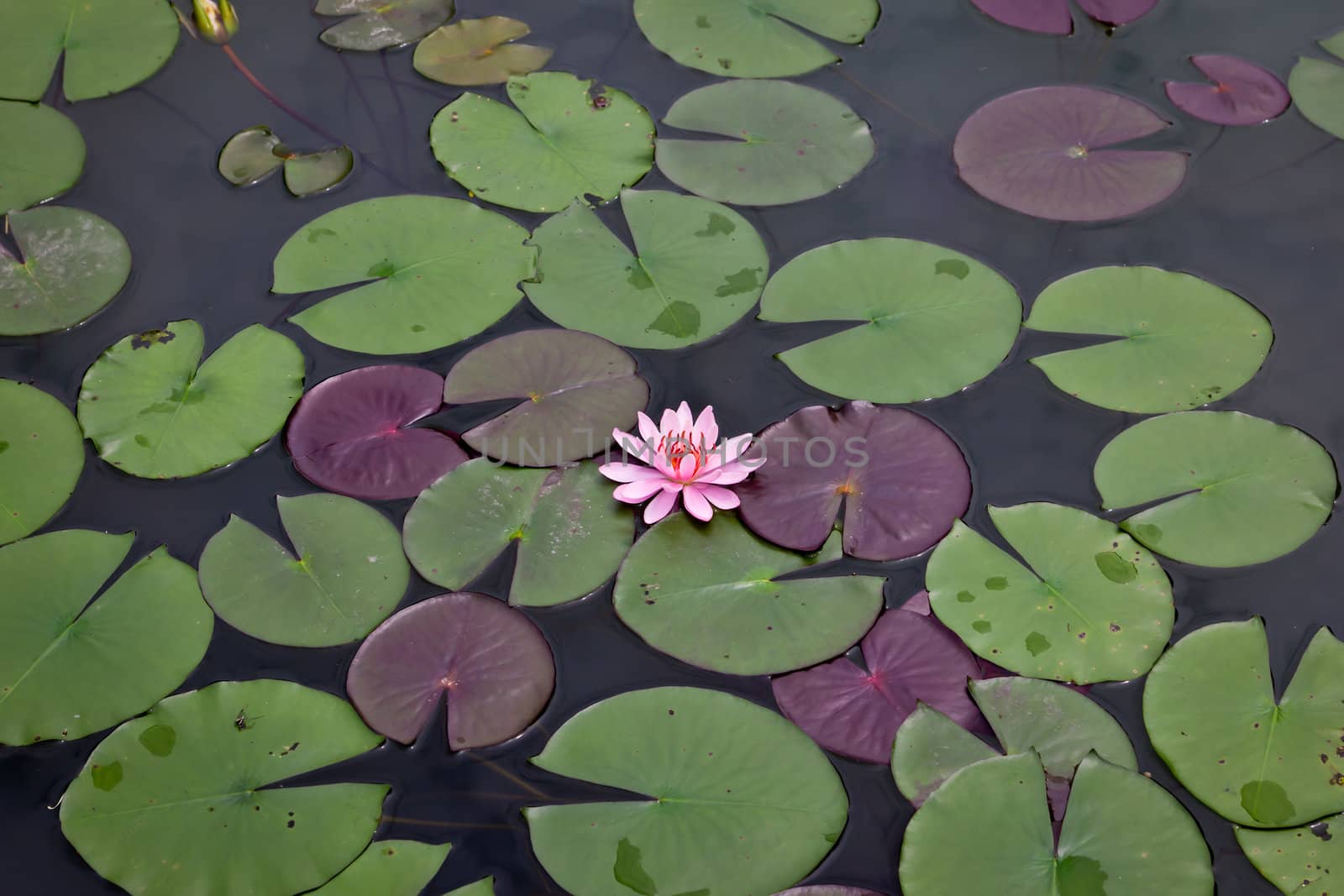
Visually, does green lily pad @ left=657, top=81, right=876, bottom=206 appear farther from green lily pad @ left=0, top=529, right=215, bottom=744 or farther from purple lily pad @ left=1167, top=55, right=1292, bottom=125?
green lily pad @ left=0, top=529, right=215, bottom=744

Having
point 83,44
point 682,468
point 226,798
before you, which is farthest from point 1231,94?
point 83,44

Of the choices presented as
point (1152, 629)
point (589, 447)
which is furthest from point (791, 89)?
point (1152, 629)

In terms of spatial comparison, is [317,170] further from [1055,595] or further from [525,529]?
[1055,595]

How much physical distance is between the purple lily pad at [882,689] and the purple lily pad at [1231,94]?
235cm

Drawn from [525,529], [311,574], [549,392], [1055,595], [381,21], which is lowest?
[311,574]

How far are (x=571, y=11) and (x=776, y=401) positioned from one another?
6.59 feet

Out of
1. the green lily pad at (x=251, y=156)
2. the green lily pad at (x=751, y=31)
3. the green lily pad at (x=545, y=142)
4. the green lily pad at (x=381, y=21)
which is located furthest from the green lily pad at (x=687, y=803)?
the green lily pad at (x=381, y=21)

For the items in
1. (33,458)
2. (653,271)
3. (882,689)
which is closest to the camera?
(882,689)

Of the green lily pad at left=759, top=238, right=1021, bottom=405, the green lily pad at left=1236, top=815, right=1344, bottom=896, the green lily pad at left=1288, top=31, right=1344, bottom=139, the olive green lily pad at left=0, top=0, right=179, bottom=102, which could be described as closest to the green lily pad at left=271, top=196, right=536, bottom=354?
the green lily pad at left=759, top=238, right=1021, bottom=405

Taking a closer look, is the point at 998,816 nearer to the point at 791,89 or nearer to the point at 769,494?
the point at 769,494

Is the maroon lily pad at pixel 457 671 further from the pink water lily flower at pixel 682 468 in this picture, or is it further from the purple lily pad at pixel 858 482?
the purple lily pad at pixel 858 482

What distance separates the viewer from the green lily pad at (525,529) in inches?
102

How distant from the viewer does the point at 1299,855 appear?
2176 millimetres

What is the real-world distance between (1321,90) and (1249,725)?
259 centimetres
